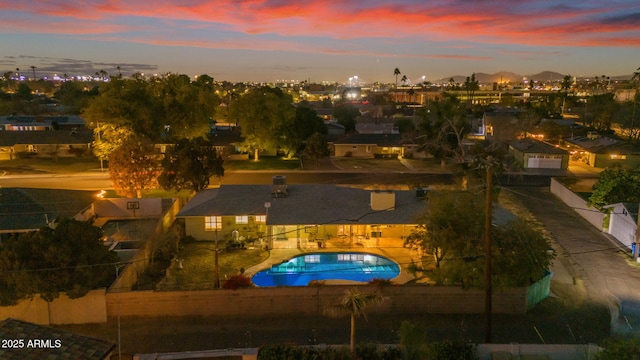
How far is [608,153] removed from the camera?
56.0 meters

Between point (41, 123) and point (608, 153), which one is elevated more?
point (41, 123)

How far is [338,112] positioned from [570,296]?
2976 inches

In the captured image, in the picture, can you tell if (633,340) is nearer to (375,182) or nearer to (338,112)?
(375,182)

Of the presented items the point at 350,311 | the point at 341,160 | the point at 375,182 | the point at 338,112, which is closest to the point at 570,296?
the point at 350,311

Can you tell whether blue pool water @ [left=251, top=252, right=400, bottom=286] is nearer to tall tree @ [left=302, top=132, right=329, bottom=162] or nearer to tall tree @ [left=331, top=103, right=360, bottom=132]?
tall tree @ [left=302, top=132, right=329, bottom=162]

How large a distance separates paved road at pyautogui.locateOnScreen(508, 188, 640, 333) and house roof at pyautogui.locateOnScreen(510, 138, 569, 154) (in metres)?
18.7

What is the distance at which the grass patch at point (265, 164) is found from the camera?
189 feet

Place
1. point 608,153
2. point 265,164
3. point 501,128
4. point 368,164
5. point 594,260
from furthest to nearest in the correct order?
1. point 501,128
2. point 265,164
3. point 368,164
4. point 608,153
5. point 594,260

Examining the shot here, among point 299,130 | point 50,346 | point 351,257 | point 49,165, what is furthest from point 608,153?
point 49,165

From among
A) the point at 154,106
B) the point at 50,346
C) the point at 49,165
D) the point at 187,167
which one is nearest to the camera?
the point at 50,346

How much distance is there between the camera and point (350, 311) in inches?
610

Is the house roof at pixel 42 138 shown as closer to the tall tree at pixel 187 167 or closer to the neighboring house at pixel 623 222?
the tall tree at pixel 187 167

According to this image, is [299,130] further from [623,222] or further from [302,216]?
[623,222]

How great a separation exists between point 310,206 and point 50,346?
19219mm
